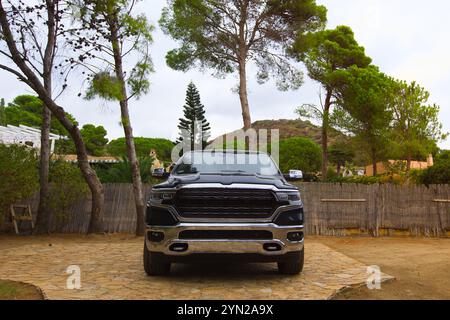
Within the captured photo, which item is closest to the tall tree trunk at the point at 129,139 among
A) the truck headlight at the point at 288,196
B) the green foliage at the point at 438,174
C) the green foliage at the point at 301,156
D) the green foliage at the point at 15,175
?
the green foliage at the point at 15,175

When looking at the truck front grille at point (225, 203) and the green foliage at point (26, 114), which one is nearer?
the truck front grille at point (225, 203)

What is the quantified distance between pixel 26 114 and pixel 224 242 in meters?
47.9

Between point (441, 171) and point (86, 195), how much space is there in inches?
442

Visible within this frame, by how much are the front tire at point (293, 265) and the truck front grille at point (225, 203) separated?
792mm

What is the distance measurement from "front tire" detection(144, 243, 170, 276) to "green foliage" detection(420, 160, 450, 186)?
11.1 meters

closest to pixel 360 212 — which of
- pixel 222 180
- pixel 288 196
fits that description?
pixel 288 196

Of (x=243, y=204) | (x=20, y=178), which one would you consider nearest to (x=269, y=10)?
(x=20, y=178)

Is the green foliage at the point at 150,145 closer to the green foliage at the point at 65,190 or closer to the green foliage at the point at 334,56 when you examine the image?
the green foliage at the point at 334,56

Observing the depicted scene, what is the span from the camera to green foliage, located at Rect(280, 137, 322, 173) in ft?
159

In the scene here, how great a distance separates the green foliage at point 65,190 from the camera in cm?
1200

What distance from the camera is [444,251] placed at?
9555 millimetres

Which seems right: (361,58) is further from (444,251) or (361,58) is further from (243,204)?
(243,204)

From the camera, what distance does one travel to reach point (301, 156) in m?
49.6

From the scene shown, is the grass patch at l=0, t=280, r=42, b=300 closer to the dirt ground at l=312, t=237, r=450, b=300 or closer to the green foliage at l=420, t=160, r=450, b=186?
the dirt ground at l=312, t=237, r=450, b=300
